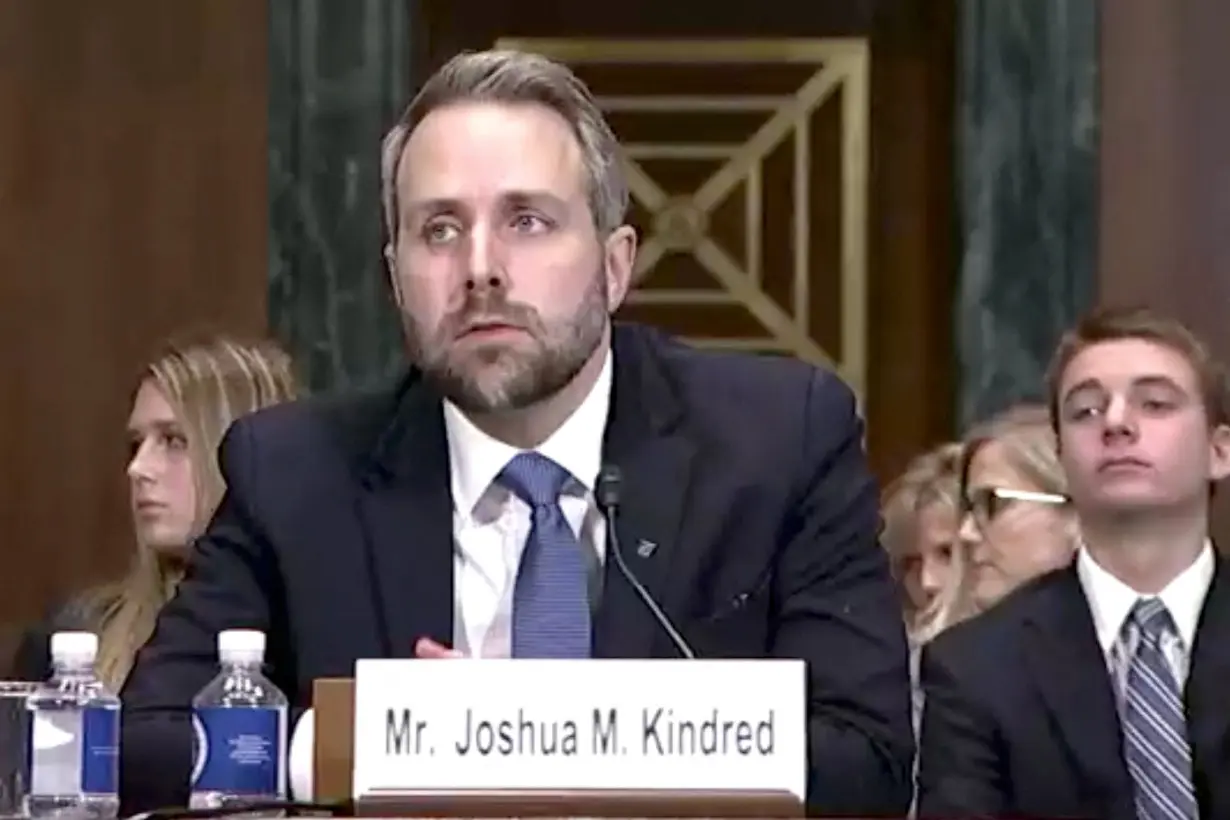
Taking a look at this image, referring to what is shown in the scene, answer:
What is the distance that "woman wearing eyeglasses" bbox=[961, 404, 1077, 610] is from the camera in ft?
13.3

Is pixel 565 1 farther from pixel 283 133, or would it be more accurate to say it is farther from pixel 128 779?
pixel 128 779

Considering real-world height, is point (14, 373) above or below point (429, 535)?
above

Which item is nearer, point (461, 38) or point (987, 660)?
point (987, 660)

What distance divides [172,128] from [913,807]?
9.04 ft

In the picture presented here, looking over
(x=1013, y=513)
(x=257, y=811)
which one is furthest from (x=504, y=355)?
(x=1013, y=513)

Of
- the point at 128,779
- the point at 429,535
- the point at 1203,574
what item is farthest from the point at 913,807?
the point at 128,779

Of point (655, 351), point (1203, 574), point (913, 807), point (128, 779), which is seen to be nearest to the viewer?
point (128, 779)

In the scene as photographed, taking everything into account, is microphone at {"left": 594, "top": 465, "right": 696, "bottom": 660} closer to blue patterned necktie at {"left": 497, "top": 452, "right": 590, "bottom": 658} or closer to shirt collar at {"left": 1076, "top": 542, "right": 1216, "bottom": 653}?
blue patterned necktie at {"left": 497, "top": 452, "right": 590, "bottom": 658}

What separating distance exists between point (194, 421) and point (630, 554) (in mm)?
1706

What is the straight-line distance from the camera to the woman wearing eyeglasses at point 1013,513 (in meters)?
4.06

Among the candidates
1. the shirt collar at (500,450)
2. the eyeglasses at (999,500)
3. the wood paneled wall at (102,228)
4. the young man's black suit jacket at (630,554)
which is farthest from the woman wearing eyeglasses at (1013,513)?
the wood paneled wall at (102,228)

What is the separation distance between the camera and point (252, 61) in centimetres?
539

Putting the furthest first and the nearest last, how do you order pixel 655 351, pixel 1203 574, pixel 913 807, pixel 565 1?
pixel 565 1, pixel 1203 574, pixel 913 807, pixel 655 351

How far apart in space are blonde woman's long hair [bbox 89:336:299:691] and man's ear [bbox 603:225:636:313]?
144cm
